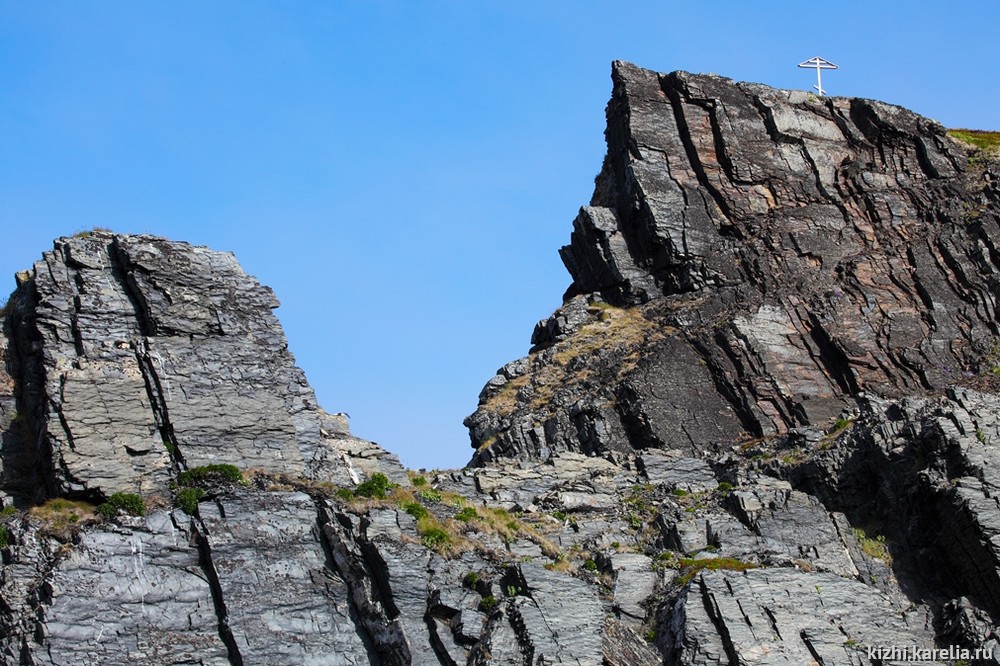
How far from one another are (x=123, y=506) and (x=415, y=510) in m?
8.57

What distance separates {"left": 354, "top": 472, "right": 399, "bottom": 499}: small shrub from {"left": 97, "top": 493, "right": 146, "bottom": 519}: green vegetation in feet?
22.9

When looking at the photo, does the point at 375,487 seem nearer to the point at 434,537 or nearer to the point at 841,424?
the point at 434,537

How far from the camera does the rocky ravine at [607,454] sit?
4453 centimetres

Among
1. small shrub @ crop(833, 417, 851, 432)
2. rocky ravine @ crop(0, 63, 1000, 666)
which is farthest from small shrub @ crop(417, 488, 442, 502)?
small shrub @ crop(833, 417, 851, 432)

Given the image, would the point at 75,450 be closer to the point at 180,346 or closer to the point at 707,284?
the point at 180,346

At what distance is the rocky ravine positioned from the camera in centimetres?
4453

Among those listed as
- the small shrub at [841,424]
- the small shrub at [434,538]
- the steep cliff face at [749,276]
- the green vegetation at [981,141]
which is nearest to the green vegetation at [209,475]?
the small shrub at [434,538]

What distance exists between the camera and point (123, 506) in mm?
46375

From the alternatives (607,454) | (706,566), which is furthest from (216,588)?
(607,454)

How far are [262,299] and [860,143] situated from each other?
3423 centimetres

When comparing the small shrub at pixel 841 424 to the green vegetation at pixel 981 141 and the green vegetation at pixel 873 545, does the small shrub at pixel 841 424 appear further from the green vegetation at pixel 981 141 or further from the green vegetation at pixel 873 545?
the green vegetation at pixel 981 141

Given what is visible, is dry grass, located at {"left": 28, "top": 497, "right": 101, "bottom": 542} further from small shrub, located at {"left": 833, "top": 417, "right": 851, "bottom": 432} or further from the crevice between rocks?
small shrub, located at {"left": 833, "top": 417, "right": 851, "bottom": 432}

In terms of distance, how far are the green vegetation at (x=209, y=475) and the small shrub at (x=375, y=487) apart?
3850 mm

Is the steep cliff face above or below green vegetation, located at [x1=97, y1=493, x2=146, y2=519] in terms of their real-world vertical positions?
above
